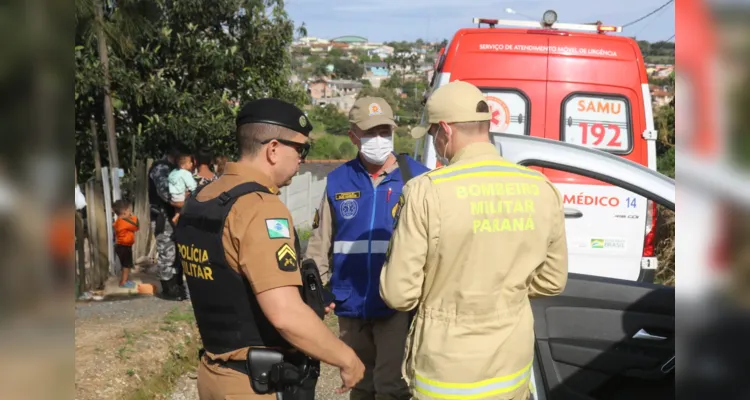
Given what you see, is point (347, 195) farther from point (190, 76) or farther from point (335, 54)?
point (335, 54)

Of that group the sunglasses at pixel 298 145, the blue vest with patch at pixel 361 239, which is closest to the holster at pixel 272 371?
the sunglasses at pixel 298 145

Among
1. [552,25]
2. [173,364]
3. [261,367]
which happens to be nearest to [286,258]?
[261,367]

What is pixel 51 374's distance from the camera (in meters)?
0.79

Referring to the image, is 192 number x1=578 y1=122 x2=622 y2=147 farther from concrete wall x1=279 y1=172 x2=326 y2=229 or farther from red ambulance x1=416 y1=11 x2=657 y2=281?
Result: concrete wall x1=279 y1=172 x2=326 y2=229

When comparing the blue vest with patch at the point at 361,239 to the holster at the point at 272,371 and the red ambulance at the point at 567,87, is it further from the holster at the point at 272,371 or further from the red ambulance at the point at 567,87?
the red ambulance at the point at 567,87

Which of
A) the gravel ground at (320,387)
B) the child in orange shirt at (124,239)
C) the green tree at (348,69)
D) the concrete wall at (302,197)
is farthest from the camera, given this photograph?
the green tree at (348,69)

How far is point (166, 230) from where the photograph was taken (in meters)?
6.75

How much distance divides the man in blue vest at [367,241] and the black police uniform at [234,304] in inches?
39.0

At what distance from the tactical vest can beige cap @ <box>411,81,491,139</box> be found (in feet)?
2.07

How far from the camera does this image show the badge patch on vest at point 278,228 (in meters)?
2.15

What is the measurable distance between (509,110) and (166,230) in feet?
10.9

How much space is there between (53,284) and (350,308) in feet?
8.65

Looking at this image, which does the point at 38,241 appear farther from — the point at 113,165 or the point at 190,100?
the point at 190,100

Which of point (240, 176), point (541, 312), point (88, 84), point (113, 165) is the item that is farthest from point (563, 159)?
point (88, 84)
